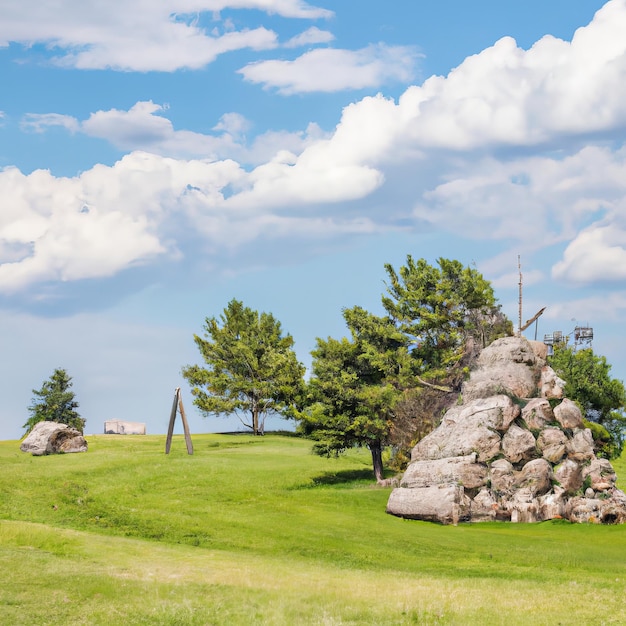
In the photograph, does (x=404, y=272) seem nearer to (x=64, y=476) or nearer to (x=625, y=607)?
(x=64, y=476)

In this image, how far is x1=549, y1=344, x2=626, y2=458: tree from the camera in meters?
84.2

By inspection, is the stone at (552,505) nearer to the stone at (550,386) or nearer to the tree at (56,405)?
the stone at (550,386)

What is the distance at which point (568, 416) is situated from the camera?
5375 cm

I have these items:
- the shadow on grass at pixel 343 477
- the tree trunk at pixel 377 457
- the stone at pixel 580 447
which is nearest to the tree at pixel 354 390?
the tree trunk at pixel 377 457

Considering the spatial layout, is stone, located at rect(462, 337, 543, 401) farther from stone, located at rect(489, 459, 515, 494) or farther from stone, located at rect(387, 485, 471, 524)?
stone, located at rect(387, 485, 471, 524)

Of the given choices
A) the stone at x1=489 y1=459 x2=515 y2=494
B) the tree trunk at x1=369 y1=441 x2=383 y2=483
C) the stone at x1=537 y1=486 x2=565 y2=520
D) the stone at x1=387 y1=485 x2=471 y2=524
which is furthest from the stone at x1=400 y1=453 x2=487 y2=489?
the tree trunk at x1=369 y1=441 x2=383 y2=483

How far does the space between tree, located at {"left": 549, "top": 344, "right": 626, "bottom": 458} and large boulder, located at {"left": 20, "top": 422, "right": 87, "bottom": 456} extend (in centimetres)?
5066

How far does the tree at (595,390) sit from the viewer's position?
276ft

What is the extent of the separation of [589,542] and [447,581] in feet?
53.6

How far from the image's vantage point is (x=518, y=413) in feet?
175

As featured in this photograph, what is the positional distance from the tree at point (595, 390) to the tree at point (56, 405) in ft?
191

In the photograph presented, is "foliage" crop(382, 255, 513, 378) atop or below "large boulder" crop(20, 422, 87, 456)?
atop

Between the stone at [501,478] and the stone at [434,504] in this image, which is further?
the stone at [501,478]

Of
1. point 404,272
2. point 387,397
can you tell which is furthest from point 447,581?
point 404,272
